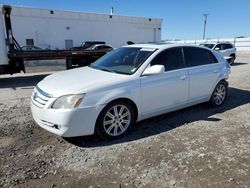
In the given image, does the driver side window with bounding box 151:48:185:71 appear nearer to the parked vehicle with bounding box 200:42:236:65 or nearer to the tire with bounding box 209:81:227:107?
the tire with bounding box 209:81:227:107

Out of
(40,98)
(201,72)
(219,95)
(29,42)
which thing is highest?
(29,42)

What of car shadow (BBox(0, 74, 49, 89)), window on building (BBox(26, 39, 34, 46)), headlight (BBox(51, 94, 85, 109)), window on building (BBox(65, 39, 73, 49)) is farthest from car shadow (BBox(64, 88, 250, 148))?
window on building (BBox(65, 39, 73, 49))

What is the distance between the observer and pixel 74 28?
26.7 meters

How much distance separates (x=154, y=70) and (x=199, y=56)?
1.74 metres

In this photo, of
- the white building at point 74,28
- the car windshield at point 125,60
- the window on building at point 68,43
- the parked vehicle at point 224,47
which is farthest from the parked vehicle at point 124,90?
the window on building at point 68,43

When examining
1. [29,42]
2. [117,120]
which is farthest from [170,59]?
[29,42]

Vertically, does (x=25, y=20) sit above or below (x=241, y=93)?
above

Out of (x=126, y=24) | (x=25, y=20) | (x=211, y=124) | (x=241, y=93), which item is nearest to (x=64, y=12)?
(x=25, y=20)

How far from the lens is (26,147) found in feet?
12.4

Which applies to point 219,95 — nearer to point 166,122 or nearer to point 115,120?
point 166,122

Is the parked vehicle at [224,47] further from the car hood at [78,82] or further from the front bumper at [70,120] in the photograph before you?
the front bumper at [70,120]

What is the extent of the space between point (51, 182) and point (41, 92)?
1.56 m

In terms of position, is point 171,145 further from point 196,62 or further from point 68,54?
point 68,54

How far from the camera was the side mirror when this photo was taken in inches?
165
